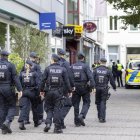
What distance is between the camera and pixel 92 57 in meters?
56.0

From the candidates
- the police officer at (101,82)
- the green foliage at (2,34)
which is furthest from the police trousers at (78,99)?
the green foliage at (2,34)

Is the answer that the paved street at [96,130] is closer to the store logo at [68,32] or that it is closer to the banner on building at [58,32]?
the banner on building at [58,32]

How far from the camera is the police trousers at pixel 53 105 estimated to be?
44.9 feet

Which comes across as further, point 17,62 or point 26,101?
point 17,62

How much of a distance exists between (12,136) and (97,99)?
167 inches

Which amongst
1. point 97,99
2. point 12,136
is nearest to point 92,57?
point 97,99

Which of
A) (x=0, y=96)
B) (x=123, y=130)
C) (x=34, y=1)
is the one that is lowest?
(x=123, y=130)

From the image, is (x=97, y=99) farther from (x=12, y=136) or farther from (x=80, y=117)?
(x=12, y=136)

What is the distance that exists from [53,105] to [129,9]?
14730 millimetres

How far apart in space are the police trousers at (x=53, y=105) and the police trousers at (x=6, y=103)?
78 centimetres

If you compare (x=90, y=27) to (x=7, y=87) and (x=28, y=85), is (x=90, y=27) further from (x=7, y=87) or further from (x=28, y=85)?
(x=7, y=87)

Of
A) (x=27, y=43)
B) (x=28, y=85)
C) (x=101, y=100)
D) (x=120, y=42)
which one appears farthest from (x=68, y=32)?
(x=120, y=42)

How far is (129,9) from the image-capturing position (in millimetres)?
27797

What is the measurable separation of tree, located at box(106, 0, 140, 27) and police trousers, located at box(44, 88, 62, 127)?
42.4 ft
